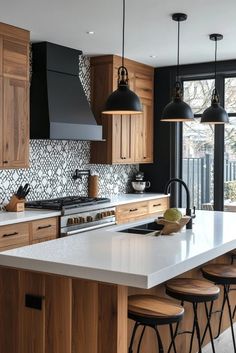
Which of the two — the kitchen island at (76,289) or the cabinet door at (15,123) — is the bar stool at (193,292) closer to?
the kitchen island at (76,289)

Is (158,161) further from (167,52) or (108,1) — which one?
(108,1)

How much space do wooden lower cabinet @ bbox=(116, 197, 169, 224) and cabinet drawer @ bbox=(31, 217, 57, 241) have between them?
3.90 feet

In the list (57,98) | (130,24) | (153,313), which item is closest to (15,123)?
(57,98)

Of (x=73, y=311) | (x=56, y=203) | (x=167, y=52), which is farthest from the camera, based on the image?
(x=167, y=52)

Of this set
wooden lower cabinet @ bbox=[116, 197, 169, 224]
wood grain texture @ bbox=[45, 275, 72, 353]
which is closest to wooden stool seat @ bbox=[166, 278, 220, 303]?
wood grain texture @ bbox=[45, 275, 72, 353]

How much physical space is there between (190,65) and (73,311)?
4919 millimetres

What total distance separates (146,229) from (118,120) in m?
2.79

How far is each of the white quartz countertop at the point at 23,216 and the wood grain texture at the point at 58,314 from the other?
1.83 meters

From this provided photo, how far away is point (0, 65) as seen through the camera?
4.81 metres

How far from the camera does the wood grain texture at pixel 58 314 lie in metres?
2.62

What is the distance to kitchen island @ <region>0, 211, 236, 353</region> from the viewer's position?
8.21 ft

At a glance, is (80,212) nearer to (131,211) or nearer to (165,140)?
(131,211)

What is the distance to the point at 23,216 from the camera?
4.69 meters

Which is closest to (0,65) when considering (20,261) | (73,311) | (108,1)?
(108,1)
